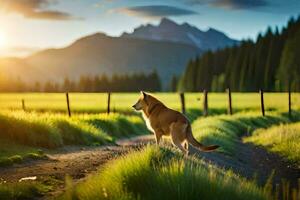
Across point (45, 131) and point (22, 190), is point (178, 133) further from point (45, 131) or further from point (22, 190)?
point (45, 131)

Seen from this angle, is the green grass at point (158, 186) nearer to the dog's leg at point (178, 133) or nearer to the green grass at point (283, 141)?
the dog's leg at point (178, 133)

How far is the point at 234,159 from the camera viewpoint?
2203cm

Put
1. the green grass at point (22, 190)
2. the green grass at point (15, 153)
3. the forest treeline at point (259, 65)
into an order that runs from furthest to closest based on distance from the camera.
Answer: the forest treeline at point (259, 65), the green grass at point (15, 153), the green grass at point (22, 190)

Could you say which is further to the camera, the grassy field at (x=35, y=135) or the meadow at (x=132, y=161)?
the grassy field at (x=35, y=135)

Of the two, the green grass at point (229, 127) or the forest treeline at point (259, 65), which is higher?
the forest treeline at point (259, 65)

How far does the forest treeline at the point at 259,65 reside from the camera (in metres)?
106

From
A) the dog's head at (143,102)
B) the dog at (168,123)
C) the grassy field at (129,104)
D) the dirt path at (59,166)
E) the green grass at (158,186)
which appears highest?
the dog's head at (143,102)

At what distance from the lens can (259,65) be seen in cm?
11744

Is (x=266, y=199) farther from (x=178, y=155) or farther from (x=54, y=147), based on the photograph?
(x=54, y=147)

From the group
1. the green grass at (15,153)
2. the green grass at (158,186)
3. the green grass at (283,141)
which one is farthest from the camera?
the green grass at (283,141)

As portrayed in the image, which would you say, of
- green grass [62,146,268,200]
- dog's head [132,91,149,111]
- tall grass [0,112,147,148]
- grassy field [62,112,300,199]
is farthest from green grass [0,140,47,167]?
green grass [62,146,268,200]

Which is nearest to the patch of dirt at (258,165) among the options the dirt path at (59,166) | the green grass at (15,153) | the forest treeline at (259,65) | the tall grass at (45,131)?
the dirt path at (59,166)

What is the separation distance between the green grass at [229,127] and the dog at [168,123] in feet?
20.8

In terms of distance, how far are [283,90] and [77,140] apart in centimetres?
8908
